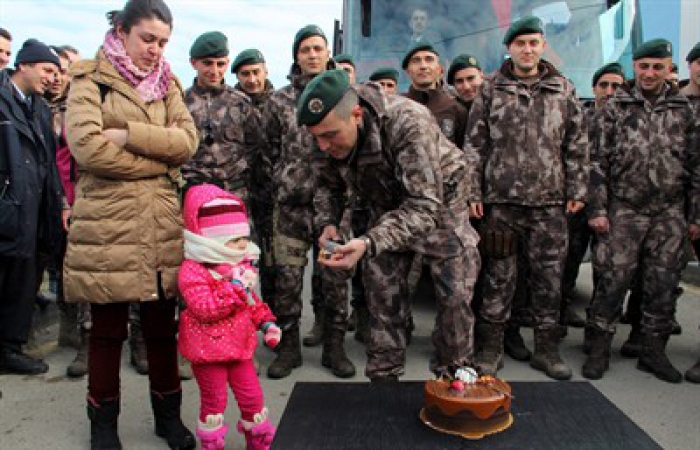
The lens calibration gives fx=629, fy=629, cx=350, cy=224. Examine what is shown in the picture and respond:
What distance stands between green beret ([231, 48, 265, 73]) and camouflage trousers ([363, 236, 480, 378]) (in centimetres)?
213

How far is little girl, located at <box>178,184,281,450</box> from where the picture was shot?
2.49m

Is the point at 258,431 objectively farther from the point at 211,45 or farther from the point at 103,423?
the point at 211,45

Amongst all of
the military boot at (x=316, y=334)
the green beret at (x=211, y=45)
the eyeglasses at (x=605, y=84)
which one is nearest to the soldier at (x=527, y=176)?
the military boot at (x=316, y=334)

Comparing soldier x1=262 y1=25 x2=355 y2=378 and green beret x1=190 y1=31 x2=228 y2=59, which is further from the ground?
green beret x1=190 y1=31 x2=228 y2=59

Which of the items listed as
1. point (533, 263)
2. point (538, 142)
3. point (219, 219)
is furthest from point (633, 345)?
point (219, 219)

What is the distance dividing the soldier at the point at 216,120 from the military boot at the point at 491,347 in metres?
1.68

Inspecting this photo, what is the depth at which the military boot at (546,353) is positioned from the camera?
3.77 m

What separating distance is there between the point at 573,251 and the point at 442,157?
8.68ft

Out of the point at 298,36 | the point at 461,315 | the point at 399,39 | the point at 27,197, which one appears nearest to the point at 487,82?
the point at 298,36

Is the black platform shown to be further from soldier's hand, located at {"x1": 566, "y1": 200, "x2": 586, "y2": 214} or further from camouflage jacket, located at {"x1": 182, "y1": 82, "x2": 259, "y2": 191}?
camouflage jacket, located at {"x1": 182, "y1": 82, "x2": 259, "y2": 191}

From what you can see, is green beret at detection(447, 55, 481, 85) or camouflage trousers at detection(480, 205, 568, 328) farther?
green beret at detection(447, 55, 481, 85)

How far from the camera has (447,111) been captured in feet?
13.6

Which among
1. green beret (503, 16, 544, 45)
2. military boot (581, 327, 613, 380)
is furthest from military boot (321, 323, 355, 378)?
green beret (503, 16, 544, 45)

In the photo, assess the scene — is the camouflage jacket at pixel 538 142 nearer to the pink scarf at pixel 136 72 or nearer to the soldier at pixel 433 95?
the soldier at pixel 433 95
